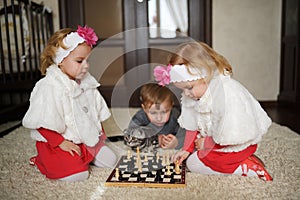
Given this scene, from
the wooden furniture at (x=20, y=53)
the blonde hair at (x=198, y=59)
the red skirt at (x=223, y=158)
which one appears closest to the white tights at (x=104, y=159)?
the red skirt at (x=223, y=158)

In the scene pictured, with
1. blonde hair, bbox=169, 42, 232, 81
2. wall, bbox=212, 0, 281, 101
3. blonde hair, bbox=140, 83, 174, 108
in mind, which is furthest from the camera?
wall, bbox=212, 0, 281, 101

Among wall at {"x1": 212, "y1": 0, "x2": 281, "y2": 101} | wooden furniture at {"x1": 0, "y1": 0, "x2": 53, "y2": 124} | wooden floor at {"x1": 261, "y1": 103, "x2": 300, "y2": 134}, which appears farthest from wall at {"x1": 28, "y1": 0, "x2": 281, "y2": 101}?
wooden furniture at {"x1": 0, "y1": 0, "x2": 53, "y2": 124}

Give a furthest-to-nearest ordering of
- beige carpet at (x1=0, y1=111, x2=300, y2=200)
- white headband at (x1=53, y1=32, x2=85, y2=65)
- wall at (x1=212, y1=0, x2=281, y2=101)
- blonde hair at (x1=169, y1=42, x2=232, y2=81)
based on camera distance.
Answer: wall at (x1=212, y1=0, x2=281, y2=101), white headband at (x1=53, y1=32, x2=85, y2=65), blonde hair at (x1=169, y1=42, x2=232, y2=81), beige carpet at (x1=0, y1=111, x2=300, y2=200)

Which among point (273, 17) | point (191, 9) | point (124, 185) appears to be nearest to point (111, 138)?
point (124, 185)

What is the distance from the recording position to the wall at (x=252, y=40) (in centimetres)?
291

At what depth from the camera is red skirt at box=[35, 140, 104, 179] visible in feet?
3.97

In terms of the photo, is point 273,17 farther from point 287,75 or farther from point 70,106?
point 70,106

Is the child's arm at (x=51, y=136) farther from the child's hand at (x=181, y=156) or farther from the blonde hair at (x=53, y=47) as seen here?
the child's hand at (x=181, y=156)

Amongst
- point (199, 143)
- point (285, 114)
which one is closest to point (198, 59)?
point (199, 143)

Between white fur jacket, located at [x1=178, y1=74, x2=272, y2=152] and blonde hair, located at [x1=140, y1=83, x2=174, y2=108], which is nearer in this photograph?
white fur jacket, located at [x1=178, y1=74, x2=272, y2=152]

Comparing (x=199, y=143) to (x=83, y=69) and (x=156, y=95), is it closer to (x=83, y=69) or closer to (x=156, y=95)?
(x=156, y=95)

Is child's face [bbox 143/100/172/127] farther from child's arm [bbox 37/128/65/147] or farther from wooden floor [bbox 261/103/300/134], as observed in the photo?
wooden floor [bbox 261/103/300/134]

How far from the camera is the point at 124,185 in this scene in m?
1.13

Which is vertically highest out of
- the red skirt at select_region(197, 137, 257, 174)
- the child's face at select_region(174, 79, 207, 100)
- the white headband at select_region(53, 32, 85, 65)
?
the white headband at select_region(53, 32, 85, 65)
